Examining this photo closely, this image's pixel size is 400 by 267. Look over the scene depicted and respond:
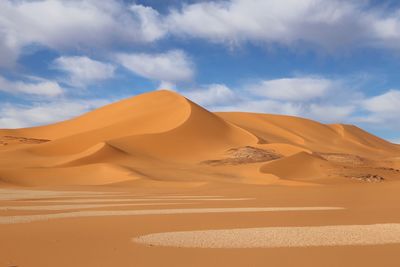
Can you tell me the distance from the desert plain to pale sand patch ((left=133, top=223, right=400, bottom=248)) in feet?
0.07

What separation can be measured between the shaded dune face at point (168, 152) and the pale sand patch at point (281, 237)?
22.7m

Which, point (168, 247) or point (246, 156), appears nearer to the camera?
point (168, 247)

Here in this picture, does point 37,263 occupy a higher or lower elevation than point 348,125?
lower

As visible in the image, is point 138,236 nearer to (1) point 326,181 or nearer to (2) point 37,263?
(2) point 37,263

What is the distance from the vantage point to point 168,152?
5081cm

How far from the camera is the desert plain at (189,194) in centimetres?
762

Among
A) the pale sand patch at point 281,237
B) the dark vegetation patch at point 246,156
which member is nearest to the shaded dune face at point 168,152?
the dark vegetation patch at point 246,156

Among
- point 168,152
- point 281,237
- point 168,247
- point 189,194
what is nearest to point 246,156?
point 168,152

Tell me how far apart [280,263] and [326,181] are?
27.6m

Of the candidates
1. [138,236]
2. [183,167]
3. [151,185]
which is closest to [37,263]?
[138,236]

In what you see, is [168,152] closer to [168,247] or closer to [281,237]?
[281,237]

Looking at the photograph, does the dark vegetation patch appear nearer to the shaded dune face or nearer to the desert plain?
the shaded dune face

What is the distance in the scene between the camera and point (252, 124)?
82.3 metres

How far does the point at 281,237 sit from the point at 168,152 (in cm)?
4207
